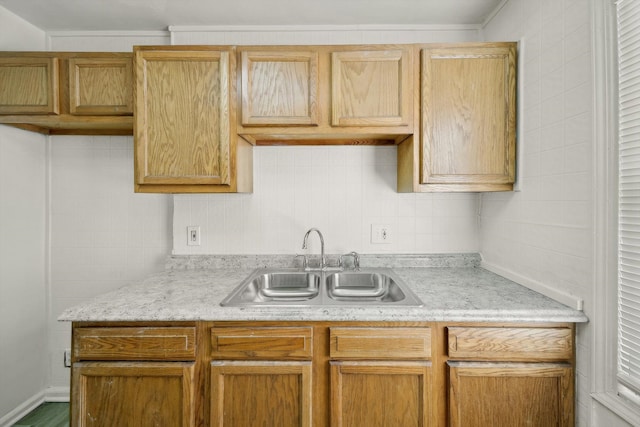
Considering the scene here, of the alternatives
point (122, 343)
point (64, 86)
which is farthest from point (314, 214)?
point (64, 86)

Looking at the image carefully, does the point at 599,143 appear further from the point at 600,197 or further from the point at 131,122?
the point at 131,122

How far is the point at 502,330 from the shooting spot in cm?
133

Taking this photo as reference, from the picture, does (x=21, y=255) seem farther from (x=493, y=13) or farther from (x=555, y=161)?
(x=493, y=13)

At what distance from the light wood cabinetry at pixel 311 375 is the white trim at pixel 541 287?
0.09 m

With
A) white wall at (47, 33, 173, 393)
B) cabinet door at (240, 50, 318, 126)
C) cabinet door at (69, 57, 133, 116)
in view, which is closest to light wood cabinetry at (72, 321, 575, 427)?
white wall at (47, 33, 173, 393)

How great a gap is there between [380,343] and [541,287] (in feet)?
2.57

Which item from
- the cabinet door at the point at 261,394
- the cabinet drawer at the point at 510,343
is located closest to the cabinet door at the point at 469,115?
the cabinet drawer at the point at 510,343

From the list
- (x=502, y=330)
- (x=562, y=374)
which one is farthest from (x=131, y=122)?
(x=562, y=374)

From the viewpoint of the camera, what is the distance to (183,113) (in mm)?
1690

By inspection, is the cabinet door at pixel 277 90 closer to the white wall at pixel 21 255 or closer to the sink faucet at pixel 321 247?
the sink faucet at pixel 321 247

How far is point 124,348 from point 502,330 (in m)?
1.48

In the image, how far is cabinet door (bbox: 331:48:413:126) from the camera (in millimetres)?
1685

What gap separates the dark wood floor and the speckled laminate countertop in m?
1.10

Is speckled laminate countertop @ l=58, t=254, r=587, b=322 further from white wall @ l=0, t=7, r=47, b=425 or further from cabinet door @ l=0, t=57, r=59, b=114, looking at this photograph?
cabinet door @ l=0, t=57, r=59, b=114
